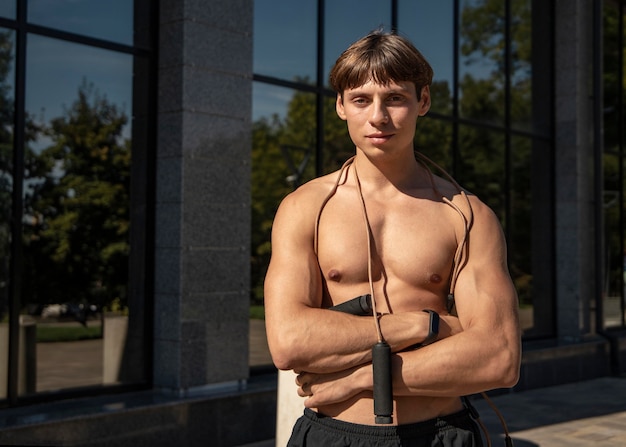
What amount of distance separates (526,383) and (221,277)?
6.06m

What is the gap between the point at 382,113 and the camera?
2.34 metres

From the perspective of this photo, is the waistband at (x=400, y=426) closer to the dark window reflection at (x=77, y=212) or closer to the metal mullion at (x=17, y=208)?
the metal mullion at (x=17, y=208)

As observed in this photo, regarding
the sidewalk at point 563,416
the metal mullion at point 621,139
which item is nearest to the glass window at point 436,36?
the sidewalk at point 563,416

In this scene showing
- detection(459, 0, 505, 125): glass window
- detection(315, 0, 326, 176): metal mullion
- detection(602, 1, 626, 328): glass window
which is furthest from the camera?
detection(602, 1, 626, 328): glass window

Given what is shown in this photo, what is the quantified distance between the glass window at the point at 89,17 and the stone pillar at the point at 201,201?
1.25ft

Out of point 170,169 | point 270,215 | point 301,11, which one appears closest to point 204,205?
point 170,169

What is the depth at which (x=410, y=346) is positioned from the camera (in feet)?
7.83

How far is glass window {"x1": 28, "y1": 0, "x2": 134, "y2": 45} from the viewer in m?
7.90

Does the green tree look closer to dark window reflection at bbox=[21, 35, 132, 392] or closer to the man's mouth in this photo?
dark window reflection at bbox=[21, 35, 132, 392]

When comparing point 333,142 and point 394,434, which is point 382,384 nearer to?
point 394,434

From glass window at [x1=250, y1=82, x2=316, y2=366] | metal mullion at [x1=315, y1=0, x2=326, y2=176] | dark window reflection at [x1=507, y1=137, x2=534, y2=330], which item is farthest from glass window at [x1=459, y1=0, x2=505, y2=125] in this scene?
glass window at [x1=250, y1=82, x2=316, y2=366]

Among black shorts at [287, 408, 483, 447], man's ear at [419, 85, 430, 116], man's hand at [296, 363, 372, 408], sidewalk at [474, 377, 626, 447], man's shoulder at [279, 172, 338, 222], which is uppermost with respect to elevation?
man's ear at [419, 85, 430, 116]

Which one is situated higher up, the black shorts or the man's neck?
the man's neck

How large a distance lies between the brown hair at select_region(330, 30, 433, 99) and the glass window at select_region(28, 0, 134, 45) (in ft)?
20.3
